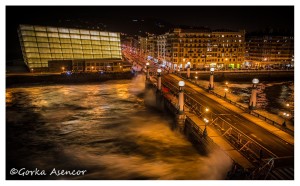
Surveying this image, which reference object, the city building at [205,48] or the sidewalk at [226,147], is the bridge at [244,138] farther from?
the city building at [205,48]

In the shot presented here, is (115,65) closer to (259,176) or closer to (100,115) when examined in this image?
(100,115)

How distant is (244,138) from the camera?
21031 mm

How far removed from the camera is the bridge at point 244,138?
15.0 m

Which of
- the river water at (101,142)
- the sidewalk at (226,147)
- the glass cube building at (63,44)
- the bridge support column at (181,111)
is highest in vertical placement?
the glass cube building at (63,44)

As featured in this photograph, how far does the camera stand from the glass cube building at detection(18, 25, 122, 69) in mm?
75438

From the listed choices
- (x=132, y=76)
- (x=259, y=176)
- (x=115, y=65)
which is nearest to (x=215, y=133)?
(x=259, y=176)

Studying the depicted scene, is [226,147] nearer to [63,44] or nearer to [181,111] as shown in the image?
[181,111]

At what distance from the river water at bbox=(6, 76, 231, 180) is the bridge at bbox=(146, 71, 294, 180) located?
1.20 m

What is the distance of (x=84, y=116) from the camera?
39250 mm

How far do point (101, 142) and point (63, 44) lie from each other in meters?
59.9

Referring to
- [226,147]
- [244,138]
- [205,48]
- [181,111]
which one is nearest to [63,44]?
[205,48]

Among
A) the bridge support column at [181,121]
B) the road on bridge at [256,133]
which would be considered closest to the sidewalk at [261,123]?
the road on bridge at [256,133]

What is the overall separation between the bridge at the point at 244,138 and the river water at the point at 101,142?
3.93ft

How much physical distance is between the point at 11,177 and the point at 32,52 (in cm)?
6177
